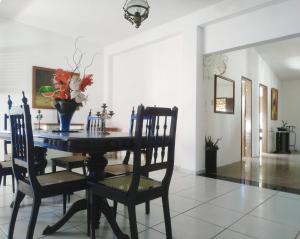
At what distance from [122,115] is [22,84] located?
7.17 feet

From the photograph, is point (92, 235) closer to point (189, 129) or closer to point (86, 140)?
point (86, 140)

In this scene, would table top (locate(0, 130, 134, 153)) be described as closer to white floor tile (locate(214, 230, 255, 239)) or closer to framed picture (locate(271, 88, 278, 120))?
white floor tile (locate(214, 230, 255, 239))

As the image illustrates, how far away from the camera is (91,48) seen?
5.73 metres

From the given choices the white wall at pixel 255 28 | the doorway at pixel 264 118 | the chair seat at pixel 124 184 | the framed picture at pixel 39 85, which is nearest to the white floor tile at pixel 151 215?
the chair seat at pixel 124 184

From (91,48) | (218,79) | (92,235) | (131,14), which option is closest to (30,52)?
(91,48)

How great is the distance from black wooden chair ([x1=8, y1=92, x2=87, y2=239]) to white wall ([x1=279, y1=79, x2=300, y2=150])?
9228 mm

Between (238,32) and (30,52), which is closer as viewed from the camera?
(238,32)

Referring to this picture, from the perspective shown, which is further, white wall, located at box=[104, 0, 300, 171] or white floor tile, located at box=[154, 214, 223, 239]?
white wall, located at box=[104, 0, 300, 171]

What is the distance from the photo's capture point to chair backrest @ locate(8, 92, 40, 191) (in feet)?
5.24

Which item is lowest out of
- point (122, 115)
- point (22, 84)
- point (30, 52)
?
point (122, 115)

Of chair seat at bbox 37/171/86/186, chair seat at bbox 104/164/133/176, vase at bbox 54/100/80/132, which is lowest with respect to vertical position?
chair seat at bbox 104/164/133/176

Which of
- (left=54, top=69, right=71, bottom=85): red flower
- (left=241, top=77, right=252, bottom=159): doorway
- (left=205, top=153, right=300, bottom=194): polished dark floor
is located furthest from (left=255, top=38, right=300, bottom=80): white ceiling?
(left=54, top=69, right=71, bottom=85): red flower

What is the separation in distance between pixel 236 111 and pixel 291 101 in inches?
188

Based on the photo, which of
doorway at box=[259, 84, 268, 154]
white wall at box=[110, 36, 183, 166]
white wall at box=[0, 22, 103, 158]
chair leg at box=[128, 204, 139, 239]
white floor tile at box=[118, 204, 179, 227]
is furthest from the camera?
doorway at box=[259, 84, 268, 154]
